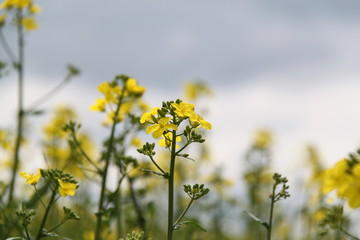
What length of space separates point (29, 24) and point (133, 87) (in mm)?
2499

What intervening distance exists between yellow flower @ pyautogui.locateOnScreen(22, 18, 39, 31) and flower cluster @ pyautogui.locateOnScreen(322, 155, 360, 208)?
4.83 m

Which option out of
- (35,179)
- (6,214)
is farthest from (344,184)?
(6,214)

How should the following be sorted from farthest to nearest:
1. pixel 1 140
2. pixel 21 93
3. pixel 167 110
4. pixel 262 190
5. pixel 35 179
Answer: pixel 262 190, pixel 1 140, pixel 21 93, pixel 35 179, pixel 167 110

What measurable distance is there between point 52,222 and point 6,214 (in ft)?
8.62

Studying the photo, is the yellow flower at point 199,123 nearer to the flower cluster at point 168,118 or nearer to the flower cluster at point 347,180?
the flower cluster at point 168,118

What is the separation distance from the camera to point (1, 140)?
7164 mm

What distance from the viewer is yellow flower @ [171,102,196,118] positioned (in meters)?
2.46

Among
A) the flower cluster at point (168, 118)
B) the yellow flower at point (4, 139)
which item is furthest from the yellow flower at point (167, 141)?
the yellow flower at point (4, 139)

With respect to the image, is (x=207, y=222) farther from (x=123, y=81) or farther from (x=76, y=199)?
(x=123, y=81)

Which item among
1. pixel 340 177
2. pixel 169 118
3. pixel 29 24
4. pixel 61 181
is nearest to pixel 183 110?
pixel 169 118

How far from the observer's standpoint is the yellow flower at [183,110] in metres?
2.46

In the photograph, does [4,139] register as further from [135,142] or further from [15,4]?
[135,142]

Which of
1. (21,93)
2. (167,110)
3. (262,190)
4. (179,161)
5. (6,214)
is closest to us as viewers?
(167,110)

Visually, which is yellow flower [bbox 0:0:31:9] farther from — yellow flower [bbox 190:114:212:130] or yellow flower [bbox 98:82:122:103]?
yellow flower [bbox 190:114:212:130]
